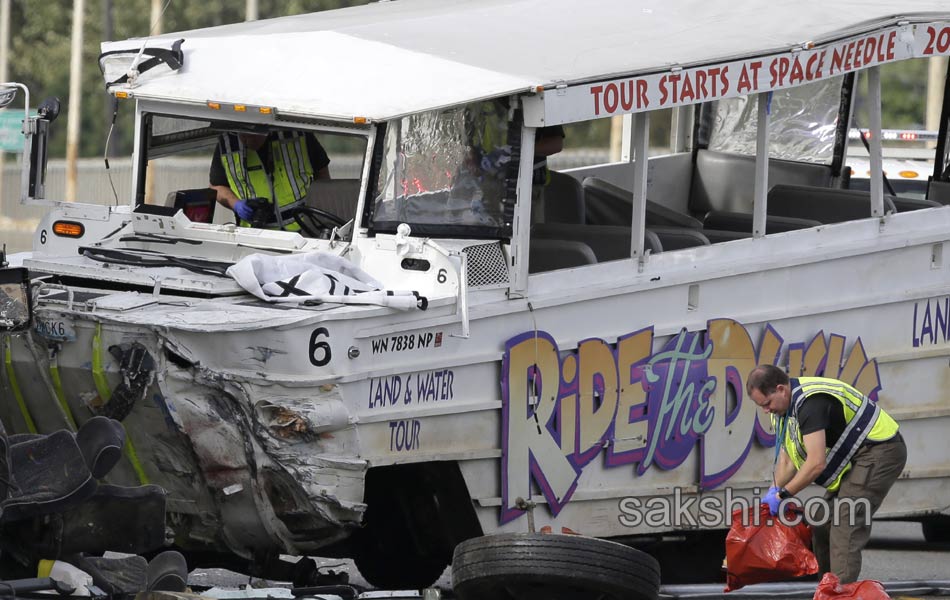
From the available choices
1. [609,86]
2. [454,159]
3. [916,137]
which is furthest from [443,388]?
[916,137]

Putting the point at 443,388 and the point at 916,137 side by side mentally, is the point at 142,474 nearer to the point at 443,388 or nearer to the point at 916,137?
the point at 443,388

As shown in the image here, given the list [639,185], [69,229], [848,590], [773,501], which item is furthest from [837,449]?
[69,229]

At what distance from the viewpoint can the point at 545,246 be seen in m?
8.38

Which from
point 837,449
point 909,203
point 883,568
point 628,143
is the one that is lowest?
point 883,568

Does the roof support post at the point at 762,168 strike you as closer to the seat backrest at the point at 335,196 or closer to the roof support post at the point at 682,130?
the seat backrest at the point at 335,196

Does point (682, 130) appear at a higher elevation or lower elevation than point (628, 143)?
higher

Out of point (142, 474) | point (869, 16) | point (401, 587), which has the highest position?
point (869, 16)

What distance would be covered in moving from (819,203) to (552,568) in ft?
12.3

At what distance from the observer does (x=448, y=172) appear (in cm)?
791

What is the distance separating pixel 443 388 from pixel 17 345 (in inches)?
72.8

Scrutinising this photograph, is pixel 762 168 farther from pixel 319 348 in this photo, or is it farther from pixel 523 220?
pixel 319 348

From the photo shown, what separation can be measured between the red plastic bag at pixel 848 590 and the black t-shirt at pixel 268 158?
3.29 metres

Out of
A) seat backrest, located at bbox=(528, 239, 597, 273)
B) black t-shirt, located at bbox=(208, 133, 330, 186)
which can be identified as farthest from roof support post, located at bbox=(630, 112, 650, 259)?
black t-shirt, located at bbox=(208, 133, 330, 186)

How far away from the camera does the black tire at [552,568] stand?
7.23 m
